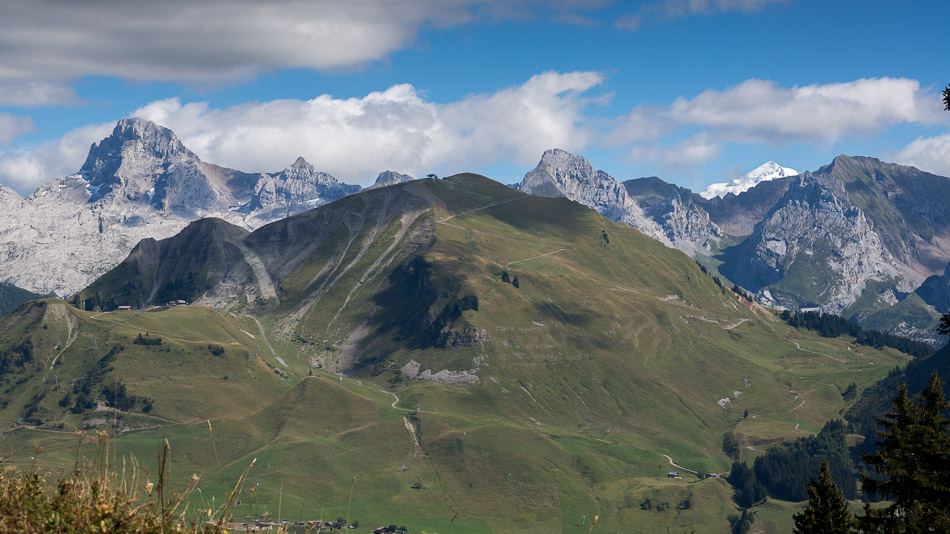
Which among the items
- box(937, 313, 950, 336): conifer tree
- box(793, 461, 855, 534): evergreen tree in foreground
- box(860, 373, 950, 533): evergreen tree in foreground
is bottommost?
box(793, 461, 855, 534): evergreen tree in foreground

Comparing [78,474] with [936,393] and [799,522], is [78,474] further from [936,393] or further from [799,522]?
[799,522]

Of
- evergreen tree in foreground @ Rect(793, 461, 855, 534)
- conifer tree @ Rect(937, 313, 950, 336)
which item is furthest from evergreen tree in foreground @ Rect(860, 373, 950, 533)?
conifer tree @ Rect(937, 313, 950, 336)

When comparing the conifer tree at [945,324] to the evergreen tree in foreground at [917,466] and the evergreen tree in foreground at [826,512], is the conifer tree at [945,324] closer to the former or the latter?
the evergreen tree in foreground at [917,466]

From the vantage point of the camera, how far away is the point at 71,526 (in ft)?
62.0

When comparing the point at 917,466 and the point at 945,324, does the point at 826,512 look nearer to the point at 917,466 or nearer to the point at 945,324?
the point at 917,466

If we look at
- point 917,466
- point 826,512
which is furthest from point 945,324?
point 826,512

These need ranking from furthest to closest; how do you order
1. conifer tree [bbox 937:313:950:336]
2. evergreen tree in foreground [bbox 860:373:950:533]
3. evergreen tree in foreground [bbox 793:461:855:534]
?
1. evergreen tree in foreground [bbox 793:461:855:534]
2. evergreen tree in foreground [bbox 860:373:950:533]
3. conifer tree [bbox 937:313:950:336]

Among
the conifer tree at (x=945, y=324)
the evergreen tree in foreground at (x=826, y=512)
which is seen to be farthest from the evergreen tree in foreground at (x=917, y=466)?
the conifer tree at (x=945, y=324)

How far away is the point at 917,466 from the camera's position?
64812mm

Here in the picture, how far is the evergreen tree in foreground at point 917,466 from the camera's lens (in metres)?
60.9

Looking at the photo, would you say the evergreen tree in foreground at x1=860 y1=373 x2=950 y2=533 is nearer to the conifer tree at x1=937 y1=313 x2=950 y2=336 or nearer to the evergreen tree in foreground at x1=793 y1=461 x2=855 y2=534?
the evergreen tree in foreground at x1=793 y1=461 x2=855 y2=534

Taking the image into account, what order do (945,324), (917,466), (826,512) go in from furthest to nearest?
(826,512)
(917,466)
(945,324)

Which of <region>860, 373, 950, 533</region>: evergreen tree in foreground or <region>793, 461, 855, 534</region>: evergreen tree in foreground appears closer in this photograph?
<region>860, 373, 950, 533</region>: evergreen tree in foreground

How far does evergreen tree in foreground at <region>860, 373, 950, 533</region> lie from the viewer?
200 ft
